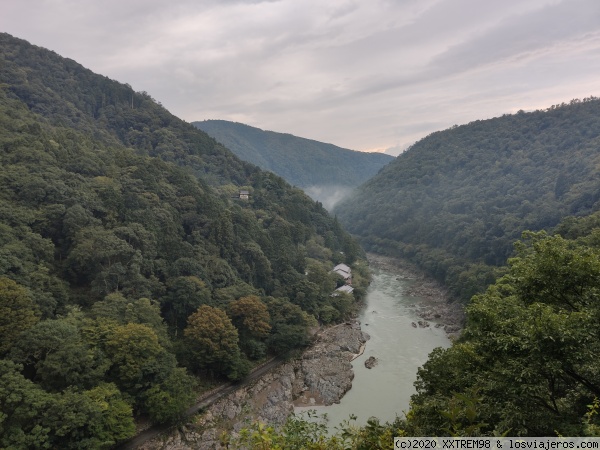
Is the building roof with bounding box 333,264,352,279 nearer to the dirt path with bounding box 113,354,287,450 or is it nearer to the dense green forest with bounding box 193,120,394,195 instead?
the dirt path with bounding box 113,354,287,450

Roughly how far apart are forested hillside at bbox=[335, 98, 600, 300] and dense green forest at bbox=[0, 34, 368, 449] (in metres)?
12.4

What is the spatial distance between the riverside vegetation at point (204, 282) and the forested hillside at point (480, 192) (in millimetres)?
382

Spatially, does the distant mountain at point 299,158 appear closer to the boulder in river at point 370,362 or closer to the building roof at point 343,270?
the building roof at point 343,270

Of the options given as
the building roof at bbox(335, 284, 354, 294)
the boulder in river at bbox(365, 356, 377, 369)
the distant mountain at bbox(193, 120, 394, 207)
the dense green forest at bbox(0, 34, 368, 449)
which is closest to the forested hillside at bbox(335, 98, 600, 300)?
the building roof at bbox(335, 284, 354, 294)

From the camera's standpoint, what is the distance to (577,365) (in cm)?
529

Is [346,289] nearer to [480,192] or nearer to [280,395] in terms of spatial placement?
[280,395]

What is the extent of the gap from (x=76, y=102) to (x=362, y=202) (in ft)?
155

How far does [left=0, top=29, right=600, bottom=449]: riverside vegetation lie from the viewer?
18.8ft

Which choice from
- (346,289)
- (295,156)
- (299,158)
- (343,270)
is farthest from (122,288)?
(295,156)

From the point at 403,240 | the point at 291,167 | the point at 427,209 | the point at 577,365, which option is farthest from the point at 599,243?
the point at 291,167

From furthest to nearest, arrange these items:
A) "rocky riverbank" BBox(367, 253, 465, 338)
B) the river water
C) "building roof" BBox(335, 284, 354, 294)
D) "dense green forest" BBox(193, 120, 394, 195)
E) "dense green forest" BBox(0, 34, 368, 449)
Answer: "dense green forest" BBox(193, 120, 394, 195), "building roof" BBox(335, 284, 354, 294), "rocky riverbank" BBox(367, 253, 465, 338), the river water, "dense green forest" BBox(0, 34, 368, 449)

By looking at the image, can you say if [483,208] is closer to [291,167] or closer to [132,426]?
[132,426]

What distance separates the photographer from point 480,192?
5350 centimetres

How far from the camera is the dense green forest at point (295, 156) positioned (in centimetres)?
12449
